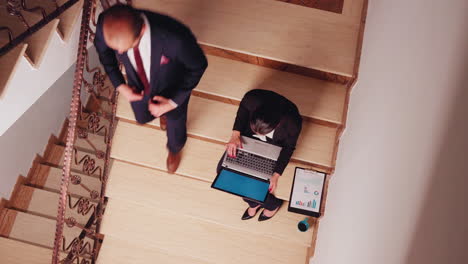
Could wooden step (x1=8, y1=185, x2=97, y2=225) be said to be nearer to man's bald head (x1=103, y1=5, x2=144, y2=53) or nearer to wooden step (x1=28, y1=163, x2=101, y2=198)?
wooden step (x1=28, y1=163, x2=101, y2=198)

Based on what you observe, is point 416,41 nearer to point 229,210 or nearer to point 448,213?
point 448,213

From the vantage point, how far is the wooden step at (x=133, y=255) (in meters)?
3.15

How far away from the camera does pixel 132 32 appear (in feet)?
5.81

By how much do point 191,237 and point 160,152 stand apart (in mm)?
802

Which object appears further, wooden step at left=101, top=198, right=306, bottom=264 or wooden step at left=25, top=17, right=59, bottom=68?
wooden step at left=101, top=198, right=306, bottom=264

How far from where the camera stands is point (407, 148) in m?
1.64

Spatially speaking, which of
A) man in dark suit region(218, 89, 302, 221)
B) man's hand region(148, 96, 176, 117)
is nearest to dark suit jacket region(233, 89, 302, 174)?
man in dark suit region(218, 89, 302, 221)

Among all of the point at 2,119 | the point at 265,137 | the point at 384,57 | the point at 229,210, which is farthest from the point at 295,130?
the point at 2,119

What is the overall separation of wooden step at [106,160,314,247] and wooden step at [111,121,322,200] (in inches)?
3.6

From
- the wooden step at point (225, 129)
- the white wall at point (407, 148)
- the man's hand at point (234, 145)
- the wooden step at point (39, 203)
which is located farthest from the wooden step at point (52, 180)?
the white wall at point (407, 148)

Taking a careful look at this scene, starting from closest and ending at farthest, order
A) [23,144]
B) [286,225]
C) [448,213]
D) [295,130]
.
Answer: [448,213], [295,130], [286,225], [23,144]

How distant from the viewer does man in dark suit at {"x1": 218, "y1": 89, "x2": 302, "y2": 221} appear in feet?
7.93

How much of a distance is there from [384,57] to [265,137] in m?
1.00

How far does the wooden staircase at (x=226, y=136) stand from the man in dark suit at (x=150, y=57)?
65 cm
